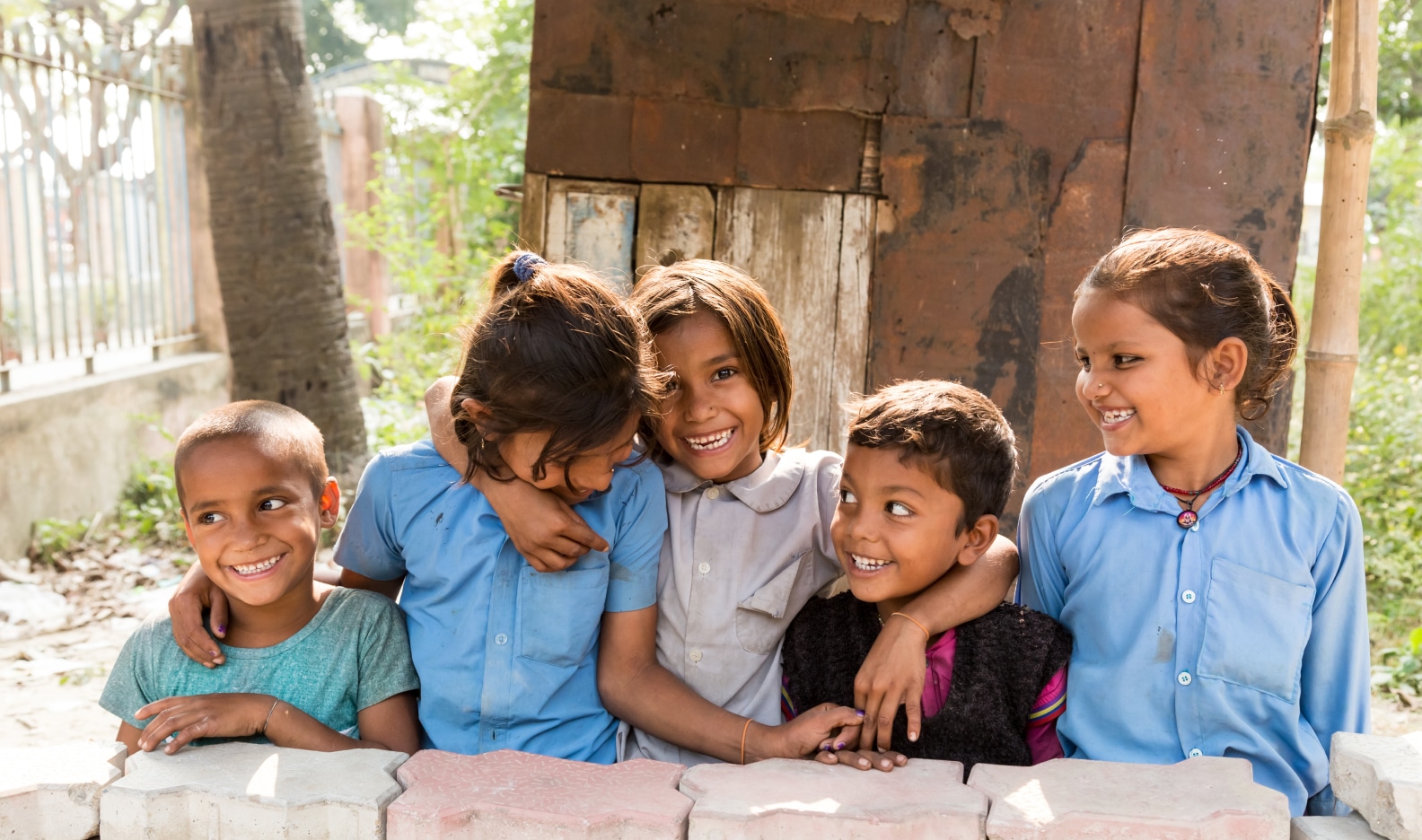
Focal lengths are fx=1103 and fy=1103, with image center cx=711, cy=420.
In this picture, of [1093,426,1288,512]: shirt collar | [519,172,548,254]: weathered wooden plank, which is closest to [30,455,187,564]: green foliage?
[519,172,548,254]: weathered wooden plank

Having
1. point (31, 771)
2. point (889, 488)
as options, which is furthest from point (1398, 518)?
point (31, 771)

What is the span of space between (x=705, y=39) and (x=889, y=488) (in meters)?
1.54

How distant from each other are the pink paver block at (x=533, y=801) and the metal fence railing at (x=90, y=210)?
5.15 metres

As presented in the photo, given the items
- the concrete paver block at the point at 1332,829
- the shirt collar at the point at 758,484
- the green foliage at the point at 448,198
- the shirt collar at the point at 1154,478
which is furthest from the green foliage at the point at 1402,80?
the concrete paver block at the point at 1332,829

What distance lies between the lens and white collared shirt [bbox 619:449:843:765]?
216 cm

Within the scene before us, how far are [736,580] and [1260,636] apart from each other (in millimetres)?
958

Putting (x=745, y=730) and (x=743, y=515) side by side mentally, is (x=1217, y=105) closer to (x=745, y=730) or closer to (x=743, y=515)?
(x=743, y=515)

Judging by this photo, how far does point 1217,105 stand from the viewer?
9.64ft

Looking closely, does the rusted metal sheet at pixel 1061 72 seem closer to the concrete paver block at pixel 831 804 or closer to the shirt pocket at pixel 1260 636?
the shirt pocket at pixel 1260 636

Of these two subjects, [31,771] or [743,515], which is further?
[743,515]

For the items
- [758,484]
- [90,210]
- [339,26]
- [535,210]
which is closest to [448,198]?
[90,210]

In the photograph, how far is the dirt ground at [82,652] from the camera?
12.5ft

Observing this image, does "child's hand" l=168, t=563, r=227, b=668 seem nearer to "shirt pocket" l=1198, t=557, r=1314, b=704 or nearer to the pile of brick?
the pile of brick

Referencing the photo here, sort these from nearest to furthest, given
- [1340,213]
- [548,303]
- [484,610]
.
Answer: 1. [548,303]
2. [484,610]
3. [1340,213]
